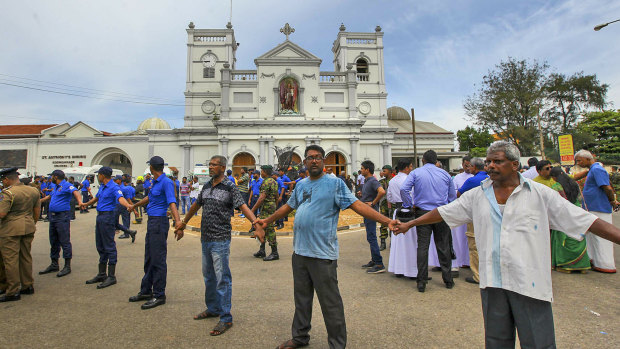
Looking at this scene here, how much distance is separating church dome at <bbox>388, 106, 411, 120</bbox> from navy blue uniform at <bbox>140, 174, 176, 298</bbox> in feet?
129

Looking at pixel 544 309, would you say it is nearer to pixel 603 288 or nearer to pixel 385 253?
pixel 603 288

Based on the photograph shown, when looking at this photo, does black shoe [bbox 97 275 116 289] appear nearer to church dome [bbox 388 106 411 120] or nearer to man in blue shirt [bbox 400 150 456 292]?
man in blue shirt [bbox 400 150 456 292]

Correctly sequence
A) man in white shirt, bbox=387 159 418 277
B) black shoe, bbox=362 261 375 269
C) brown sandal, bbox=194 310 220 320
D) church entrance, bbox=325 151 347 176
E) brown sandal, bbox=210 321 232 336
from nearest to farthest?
brown sandal, bbox=210 321 232 336 < brown sandal, bbox=194 310 220 320 < man in white shirt, bbox=387 159 418 277 < black shoe, bbox=362 261 375 269 < church entrance, bbox=325 151 347 176

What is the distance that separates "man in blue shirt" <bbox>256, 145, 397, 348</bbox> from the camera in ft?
8.44

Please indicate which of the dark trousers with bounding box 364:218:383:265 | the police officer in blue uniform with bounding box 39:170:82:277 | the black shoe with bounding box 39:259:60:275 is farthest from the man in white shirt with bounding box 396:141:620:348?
the black shoe with bounding box 39:259:60:275

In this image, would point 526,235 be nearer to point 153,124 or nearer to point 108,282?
point 108,282

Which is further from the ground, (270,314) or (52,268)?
(52,268)

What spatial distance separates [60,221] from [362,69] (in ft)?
97.4

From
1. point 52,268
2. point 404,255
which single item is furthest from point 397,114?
point 52,268

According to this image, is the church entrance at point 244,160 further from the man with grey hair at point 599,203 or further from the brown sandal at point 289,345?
the brown sandal at point 289,345

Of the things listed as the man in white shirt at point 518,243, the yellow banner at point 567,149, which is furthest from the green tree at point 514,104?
the man in white shirt at point 518,243

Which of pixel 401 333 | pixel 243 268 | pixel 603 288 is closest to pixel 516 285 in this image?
pixel 401 333

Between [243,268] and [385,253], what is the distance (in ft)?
10.5

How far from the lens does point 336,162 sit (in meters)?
27.2
